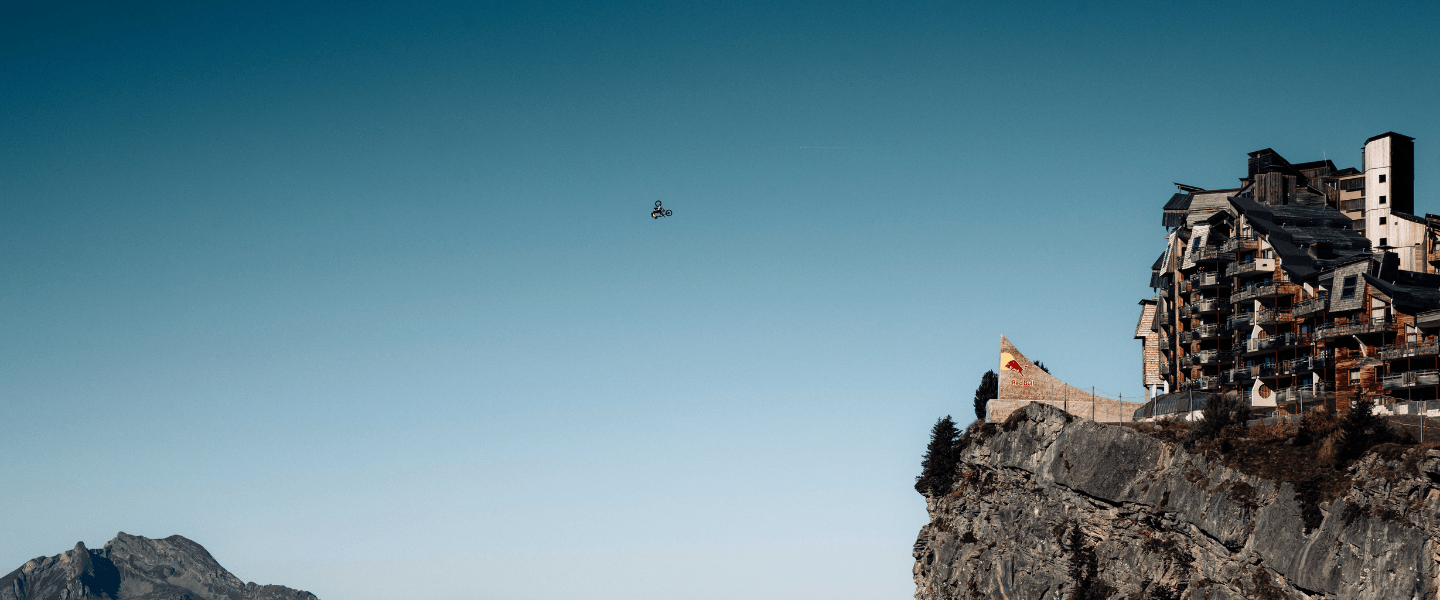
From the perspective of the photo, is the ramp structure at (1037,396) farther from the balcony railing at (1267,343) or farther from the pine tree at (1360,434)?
the pine tree at (1360,434)

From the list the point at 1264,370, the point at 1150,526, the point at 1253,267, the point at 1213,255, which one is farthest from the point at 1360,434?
the point at 1213,255

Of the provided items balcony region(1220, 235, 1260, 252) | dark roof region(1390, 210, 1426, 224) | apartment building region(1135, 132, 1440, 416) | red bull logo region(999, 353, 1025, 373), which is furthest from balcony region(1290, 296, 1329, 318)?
red bull logo region(999, 353, 1025, 373)

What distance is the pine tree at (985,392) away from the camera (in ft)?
497

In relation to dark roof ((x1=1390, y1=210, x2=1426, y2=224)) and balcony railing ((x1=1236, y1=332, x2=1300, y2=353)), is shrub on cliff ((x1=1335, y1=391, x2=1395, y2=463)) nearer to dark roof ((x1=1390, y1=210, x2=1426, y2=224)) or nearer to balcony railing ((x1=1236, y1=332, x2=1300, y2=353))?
balcony railing ((x1=1236, y1=332, x2=1300, y2=353))

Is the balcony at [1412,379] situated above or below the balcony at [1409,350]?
below

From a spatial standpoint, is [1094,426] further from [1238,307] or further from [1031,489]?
[1238,307]

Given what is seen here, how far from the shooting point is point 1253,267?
138875 mm

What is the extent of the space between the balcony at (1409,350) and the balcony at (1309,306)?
25.5 ft

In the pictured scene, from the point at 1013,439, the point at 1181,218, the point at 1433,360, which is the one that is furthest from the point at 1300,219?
the point at 1013,439

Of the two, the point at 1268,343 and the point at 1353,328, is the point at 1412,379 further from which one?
the point at 1268,343

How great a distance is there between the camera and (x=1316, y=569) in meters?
106

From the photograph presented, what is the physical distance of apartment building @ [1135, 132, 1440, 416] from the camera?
124 meters

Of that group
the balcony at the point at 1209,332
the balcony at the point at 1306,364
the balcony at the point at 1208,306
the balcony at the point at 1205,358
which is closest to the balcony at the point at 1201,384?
the balcony at the point at 1205,358

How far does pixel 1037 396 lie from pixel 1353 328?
108 ft
